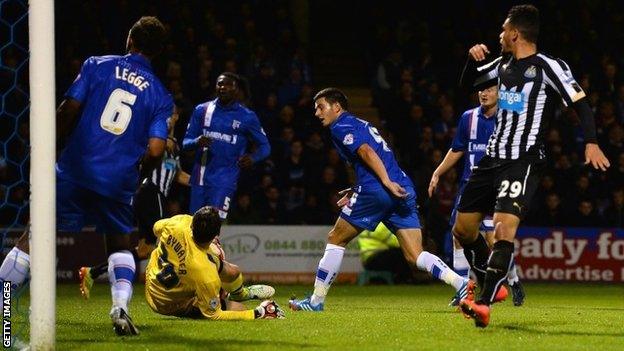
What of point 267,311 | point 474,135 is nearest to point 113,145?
point 267,311

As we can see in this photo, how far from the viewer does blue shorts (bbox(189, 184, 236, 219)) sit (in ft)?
39.2

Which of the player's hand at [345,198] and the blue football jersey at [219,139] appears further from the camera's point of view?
the blue football jersey at [219,139]

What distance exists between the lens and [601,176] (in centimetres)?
1792

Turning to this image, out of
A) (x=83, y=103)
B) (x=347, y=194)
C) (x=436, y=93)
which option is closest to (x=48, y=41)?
(x=83, y=103)

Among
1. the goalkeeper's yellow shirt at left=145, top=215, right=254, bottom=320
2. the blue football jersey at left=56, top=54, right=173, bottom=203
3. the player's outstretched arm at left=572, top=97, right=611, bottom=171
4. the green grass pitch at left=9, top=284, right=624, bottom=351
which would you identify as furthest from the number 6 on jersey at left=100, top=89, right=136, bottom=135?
the player's outstretched arm at left=572, top=97, right=611, bottom=171

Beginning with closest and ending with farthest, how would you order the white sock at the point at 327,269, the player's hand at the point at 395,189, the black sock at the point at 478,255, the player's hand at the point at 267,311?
the player's hand at the point at 267,311
the black sock at the point at 478,255
the player's hand at the point at 395,189
the white sock at the point at 327,269

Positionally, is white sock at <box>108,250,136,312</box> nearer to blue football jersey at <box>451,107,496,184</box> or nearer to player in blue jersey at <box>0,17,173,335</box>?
player in blue jersey at <box>0,17,173,335</box>

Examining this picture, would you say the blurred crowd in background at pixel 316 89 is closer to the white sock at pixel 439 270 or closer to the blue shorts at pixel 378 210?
the blue shorts at pixel 378 210

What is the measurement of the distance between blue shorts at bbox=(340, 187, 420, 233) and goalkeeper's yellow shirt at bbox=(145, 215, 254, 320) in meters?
1.53

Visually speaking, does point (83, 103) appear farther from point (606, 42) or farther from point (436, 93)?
point (606, 42)

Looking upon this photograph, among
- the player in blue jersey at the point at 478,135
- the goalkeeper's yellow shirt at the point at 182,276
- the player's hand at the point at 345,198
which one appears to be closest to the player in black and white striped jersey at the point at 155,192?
the player's hand at the point at 345,198

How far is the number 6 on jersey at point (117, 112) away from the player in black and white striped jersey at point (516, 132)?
2456mm

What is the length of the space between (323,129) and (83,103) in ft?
→ 36.1

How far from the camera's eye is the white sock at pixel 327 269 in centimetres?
978
